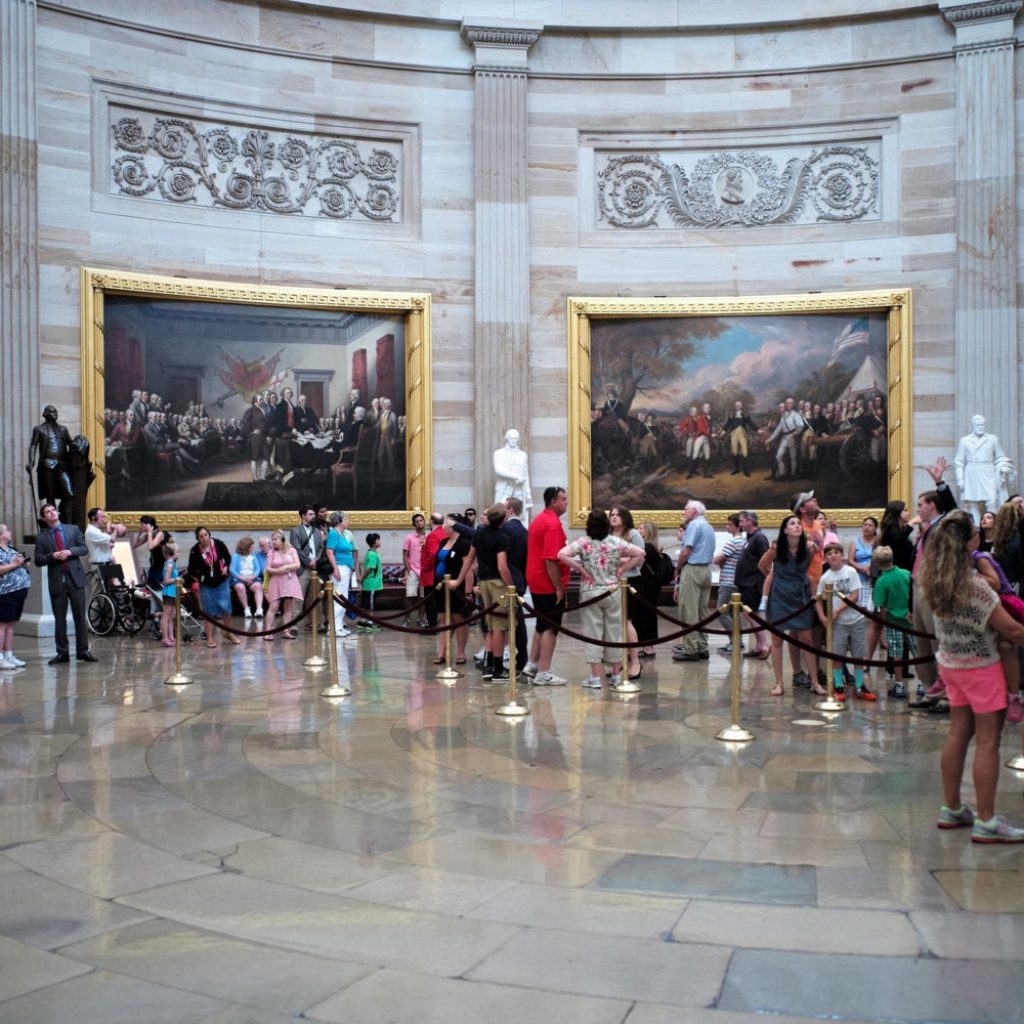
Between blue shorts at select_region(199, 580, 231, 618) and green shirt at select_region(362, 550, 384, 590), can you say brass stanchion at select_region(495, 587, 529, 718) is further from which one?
green shirt at select_region(362, 550, 384, 590)

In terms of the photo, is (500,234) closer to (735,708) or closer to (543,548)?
(543,548)

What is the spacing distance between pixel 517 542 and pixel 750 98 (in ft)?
46.6

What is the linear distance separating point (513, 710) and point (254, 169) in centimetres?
1474

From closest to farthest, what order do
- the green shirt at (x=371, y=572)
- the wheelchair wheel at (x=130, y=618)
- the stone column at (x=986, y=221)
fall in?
1. the wheelchair wheel at (x=130, y=618)
2. the green shirt at (x=371, y=572)
3. the stone column at (x=986, y=221)

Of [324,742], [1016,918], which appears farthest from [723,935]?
[324,742]

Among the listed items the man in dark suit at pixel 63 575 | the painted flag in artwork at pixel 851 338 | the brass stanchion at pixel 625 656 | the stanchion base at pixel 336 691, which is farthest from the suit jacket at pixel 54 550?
the painted flag in artwork at pixel 851 338

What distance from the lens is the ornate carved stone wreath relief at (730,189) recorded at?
23.2 m

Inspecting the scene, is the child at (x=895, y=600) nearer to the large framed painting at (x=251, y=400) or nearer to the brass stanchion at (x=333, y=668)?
the brass stanchion at (x=333, y=668)

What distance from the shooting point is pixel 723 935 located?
527 cm

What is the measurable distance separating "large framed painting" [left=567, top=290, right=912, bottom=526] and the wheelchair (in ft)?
27.7

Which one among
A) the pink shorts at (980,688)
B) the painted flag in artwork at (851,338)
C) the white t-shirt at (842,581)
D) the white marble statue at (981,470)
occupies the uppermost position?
the painted flag in artwork at (851,338)

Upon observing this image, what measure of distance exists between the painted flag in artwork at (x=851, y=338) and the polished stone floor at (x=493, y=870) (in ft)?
43.7

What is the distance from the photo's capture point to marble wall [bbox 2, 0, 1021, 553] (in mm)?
22016

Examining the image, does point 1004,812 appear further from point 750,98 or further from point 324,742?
point 750,98
